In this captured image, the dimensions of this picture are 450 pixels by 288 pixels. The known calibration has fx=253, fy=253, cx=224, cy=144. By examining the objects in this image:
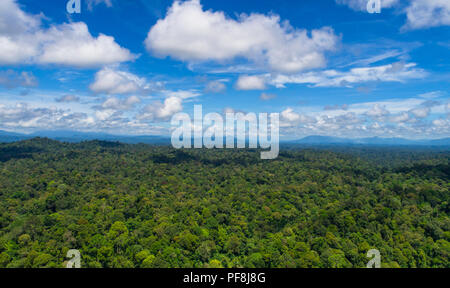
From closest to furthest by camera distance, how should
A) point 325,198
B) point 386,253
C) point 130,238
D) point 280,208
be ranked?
point 386,253, point 130,238, point 280,208, point 325,198

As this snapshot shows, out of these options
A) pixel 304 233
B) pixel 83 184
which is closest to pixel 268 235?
pixel 304 233

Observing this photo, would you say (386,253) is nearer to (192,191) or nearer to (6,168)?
(192,191)
